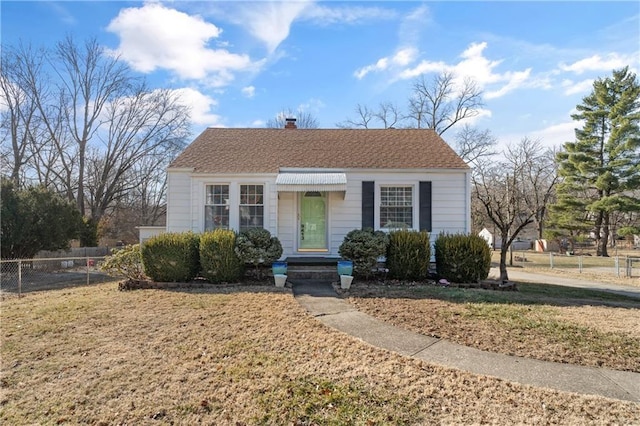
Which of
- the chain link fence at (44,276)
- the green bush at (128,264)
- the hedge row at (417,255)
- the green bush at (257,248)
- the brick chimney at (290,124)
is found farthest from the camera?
the brick chimney at (290,124)

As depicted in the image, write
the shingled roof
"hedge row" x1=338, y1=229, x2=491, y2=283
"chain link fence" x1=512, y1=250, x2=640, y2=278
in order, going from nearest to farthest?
"hedge row" x1=338, y1=229, x2=491, y2=283
the shingled roof
"chain link fence" x1=512, y1=250, x2=640, y2=278

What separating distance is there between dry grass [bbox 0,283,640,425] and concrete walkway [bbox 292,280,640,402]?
0.77 ft

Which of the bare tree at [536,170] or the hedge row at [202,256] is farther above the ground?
the bare tree at [536,170]

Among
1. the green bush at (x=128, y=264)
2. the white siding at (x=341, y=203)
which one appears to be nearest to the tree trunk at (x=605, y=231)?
the white siding at (x=341, y=203)

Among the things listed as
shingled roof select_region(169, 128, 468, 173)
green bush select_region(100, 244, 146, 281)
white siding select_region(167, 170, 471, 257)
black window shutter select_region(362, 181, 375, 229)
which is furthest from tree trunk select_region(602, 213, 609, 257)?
green bush select_region(100, 244, 146, 281)

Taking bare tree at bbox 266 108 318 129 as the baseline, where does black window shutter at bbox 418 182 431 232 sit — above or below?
below

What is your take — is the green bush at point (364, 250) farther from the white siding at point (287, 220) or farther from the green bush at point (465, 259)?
the white siding at point (287, 220)

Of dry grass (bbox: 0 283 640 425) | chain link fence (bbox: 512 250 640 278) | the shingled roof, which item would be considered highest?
the shingled roof

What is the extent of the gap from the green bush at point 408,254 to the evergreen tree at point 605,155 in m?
24.6

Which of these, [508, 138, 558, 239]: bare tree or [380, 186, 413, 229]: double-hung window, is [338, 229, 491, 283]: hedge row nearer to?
[380, 186, 413, 229]: double-hung window

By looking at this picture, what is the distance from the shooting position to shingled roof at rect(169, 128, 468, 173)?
452 inches

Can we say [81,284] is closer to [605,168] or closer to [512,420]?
[512,420]

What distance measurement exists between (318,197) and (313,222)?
873 mm

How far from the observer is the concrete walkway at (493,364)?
3564mm
